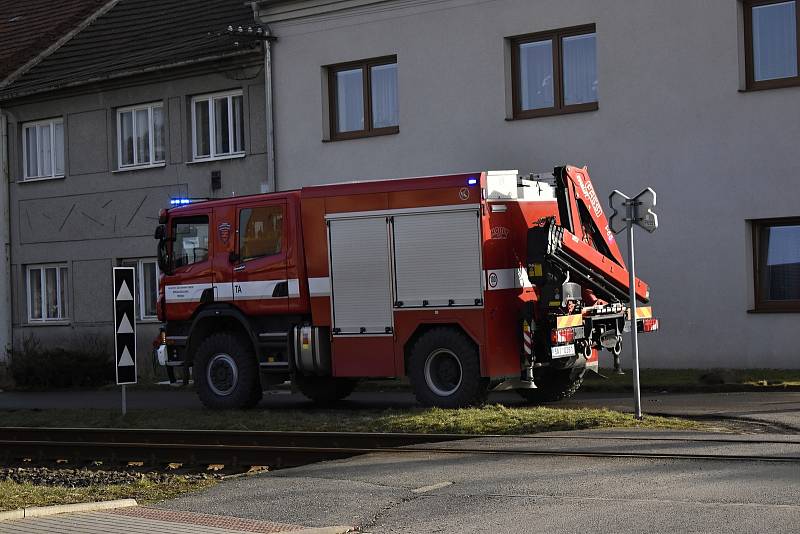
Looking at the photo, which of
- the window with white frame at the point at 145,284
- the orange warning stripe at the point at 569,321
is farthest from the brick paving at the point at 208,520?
the window with white frame at the point at 145,284

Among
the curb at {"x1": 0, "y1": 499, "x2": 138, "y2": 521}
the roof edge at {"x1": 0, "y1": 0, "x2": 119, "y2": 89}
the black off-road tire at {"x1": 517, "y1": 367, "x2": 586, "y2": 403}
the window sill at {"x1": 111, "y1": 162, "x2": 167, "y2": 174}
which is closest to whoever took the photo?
the curb at {"x1": 0, "y1": 499, "x2": 138, "y2": 521}

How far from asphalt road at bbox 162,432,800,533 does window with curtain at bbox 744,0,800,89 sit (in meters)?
9.37

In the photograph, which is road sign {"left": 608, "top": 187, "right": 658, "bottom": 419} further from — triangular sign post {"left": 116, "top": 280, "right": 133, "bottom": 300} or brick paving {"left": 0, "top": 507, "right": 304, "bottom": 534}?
triangular sign post {"left": 116, "top": 280, "right": 133, "bottom": 300}

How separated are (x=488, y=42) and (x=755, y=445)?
41.1 feet

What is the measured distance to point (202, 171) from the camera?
87.1 feet

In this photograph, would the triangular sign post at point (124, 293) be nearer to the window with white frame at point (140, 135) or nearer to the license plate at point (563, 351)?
the license plate at point (563, 351)

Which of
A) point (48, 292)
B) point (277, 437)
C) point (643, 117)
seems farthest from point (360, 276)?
point (48, 292)

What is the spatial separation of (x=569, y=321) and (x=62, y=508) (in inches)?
285

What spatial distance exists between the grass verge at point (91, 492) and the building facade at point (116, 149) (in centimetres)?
1470

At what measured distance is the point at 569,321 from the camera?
49.1 feet

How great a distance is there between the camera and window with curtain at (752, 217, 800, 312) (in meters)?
19.5

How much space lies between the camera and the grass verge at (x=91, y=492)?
10.2 meters

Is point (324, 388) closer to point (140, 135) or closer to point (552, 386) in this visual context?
point (552, 386)

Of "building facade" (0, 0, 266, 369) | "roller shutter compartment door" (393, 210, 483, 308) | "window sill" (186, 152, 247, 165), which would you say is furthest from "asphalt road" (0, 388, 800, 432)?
"window sill" (186, 152, 247, 165)
